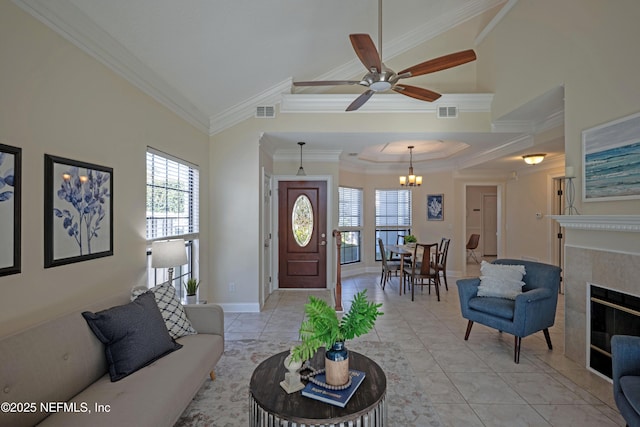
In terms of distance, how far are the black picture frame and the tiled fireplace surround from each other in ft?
12.9

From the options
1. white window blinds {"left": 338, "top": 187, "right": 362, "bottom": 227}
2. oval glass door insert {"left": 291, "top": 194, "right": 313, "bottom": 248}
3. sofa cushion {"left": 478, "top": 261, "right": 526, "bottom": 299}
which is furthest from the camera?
white window blinds {"left": 338, "top": 187, "right": 362, "bottom": 227}

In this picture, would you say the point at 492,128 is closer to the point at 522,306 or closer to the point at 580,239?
the point at 580,239

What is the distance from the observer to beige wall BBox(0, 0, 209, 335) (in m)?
1.62

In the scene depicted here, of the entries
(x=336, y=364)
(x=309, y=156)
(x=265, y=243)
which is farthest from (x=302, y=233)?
(x=336, y=364)

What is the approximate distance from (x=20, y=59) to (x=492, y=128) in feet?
15.5

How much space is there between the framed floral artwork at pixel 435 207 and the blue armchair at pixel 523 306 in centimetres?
374

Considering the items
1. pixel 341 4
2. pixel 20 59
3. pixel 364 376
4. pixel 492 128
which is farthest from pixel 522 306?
pixel 20 59

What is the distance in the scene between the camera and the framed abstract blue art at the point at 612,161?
2320 millimetres

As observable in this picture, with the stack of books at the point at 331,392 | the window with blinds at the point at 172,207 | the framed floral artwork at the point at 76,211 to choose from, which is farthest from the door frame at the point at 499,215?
the framed floral artwork at the point at 76,211

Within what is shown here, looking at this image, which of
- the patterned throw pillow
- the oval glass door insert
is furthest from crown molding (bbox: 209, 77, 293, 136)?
the patterned throw pillow

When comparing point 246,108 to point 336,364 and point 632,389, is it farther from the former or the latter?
point 632,389

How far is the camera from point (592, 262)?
2.73 meters

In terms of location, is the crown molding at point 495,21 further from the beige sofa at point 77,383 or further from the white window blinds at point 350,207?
the beige sofa at point 77,383

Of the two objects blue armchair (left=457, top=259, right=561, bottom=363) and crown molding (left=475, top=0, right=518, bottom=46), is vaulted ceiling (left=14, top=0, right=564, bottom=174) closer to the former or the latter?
crown molding (left=475, top=0, right=518, bottom=46)
